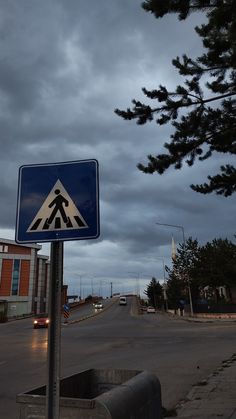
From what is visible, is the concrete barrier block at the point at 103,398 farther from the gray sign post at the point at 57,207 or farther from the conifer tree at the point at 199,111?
the conifer tree at the point at 199,111

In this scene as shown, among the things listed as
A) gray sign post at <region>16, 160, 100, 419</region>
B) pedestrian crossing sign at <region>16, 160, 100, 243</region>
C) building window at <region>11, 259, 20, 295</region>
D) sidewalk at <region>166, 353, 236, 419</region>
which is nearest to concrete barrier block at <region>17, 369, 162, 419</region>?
gray sign post at <region>16, 160, 100, 419</region>

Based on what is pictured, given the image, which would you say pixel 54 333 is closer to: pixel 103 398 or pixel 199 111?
pixel 103 398

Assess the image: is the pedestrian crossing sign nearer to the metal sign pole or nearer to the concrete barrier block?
the metal sign pole

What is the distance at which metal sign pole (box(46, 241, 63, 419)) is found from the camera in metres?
3.05

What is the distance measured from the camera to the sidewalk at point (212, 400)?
6955mm

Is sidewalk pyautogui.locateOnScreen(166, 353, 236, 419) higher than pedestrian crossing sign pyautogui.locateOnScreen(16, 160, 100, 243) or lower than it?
lower

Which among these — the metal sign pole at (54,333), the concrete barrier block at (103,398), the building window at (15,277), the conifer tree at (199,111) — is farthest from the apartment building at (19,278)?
the metal sign pole at (54,333)

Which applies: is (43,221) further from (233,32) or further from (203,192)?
(203,192)

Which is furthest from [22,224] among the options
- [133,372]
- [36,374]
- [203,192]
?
[36,374]

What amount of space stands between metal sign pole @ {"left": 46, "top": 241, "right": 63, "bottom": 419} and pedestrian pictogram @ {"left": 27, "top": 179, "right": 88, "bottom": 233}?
14cm

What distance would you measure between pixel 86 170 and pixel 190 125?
7.20 meters

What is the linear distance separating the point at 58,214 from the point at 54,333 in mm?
830

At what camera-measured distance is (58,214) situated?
3395 millimetres

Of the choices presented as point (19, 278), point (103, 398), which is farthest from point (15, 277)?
point (103, 398)
